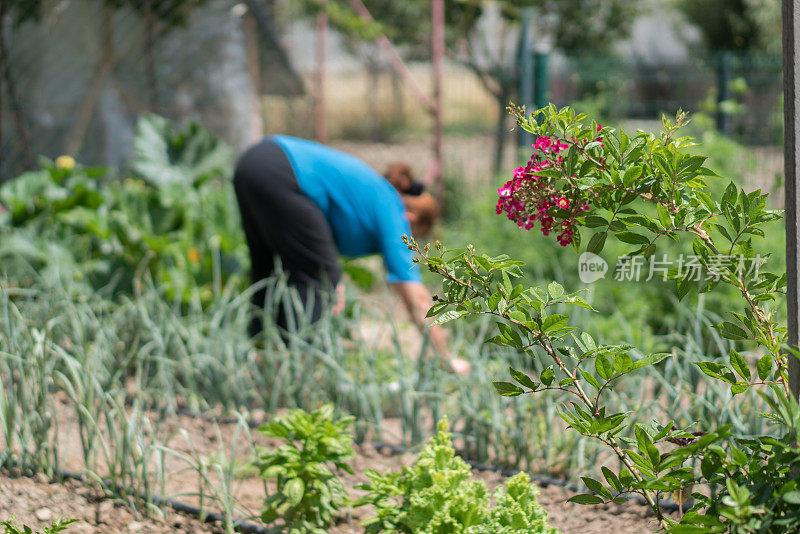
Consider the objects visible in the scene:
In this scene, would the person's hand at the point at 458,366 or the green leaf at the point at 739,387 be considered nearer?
the green leaf at the point at 739,387

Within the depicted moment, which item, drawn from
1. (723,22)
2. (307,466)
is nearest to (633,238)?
(307,466)

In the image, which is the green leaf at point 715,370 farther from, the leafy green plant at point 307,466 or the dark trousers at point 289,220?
the dark trousers at point 289,220

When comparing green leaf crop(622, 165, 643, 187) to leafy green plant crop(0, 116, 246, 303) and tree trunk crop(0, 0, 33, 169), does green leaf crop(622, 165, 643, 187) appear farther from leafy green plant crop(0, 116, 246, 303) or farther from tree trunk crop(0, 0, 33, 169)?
tree trunk crop(0, 0, 33, 169)

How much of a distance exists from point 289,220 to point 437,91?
3485 millimetres

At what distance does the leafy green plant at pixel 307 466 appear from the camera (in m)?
1.86

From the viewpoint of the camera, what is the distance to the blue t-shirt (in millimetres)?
→ 3016

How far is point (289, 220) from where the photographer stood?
315 cm

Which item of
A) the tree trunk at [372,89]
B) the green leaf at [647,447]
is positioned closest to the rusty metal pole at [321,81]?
the tree trunk at [372,89]

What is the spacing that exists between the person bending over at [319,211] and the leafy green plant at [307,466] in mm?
1131

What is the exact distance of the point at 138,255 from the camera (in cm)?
393

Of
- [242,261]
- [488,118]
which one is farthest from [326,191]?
[488,118]

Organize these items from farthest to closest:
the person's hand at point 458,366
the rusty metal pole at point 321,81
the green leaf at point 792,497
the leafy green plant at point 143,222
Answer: the rusty metal pole at point 321,81, the leafy green plant at point 143,222, the person's hand at point 458,366, the green leaf at point 792,497

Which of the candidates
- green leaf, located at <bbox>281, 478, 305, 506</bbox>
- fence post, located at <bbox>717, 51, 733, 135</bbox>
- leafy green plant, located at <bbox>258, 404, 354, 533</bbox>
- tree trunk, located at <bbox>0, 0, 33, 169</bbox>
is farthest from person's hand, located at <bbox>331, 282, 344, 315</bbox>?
fence post, located at <bbox>717, 51, 733, 135</bbox>

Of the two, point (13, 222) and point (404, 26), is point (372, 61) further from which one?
point (13, 222)
